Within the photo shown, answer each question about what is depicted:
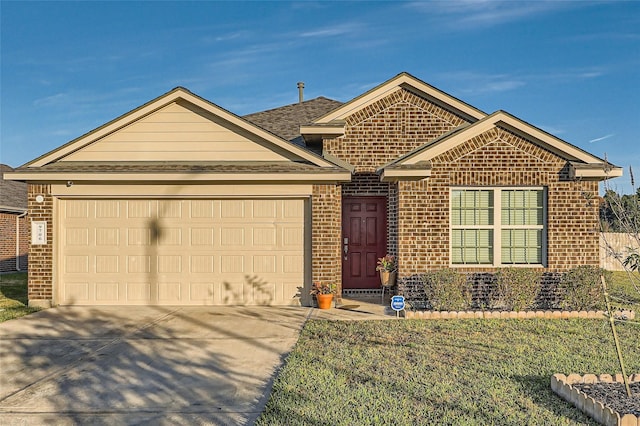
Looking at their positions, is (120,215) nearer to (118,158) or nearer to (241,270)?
(118,158)

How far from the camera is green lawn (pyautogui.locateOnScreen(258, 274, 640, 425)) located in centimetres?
477

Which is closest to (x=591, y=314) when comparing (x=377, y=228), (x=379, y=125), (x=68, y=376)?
(x=377, y=228)

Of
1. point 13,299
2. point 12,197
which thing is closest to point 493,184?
point 13,299

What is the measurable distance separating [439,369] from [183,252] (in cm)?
680

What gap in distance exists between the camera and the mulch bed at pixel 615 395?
466 cm

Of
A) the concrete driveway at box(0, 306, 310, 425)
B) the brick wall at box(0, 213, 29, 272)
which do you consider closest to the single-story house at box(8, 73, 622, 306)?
the concrete driveway at box(0, 306, 310, 425)

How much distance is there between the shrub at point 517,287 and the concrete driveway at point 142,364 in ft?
13.3

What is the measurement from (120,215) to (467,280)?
7.76 m

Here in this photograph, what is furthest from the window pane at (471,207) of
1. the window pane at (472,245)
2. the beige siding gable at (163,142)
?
the beige siding gable at (163,142)

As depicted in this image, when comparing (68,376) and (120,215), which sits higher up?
(120,215)

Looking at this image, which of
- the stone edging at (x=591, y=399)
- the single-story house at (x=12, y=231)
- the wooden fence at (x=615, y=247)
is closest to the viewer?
the stone edging at (x=591, y=399)

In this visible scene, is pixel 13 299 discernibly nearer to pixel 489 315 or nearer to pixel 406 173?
pixel 406 173

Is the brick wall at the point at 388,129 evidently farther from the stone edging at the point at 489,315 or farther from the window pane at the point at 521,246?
the stone edging at the point at 489,315

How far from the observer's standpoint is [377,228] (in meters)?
12.7
